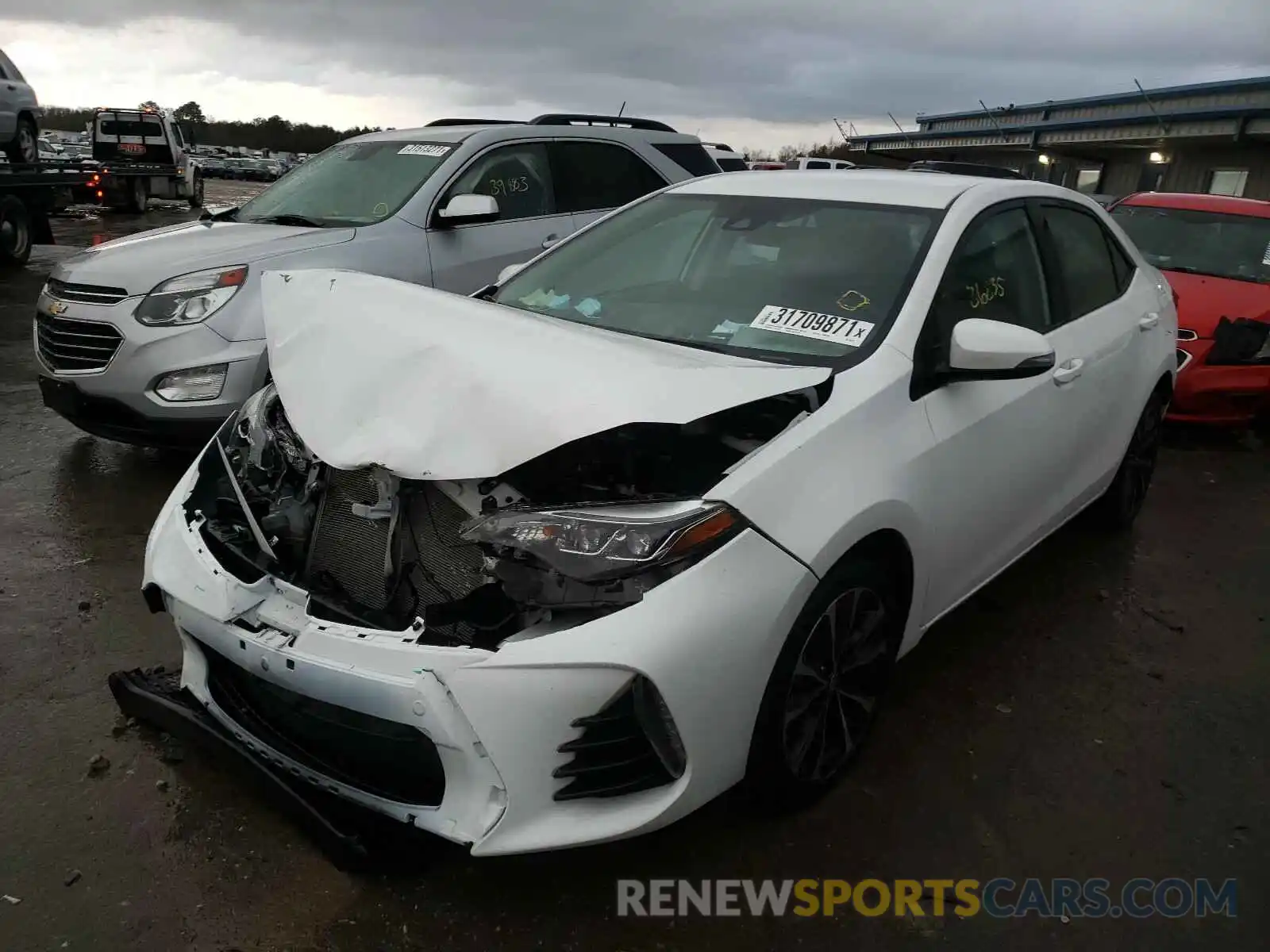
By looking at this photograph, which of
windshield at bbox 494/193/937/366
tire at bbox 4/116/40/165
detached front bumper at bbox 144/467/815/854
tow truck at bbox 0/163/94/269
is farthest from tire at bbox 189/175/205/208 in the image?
detached front bumper at bbox 144/467/815/854

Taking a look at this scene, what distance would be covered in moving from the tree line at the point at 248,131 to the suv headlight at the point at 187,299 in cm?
7148

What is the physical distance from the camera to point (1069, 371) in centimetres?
354

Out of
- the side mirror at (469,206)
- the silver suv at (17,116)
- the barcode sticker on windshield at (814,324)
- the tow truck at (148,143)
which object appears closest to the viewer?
the barcode sticker on windshield at (814,324)

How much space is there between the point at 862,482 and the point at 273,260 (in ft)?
12.5

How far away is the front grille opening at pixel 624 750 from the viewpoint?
2.02 metres

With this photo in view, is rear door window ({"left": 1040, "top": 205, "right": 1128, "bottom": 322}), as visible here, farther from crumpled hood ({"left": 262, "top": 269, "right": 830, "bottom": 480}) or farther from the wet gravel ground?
crumpled hood ({"left": 262, "top": 269, "right": 830, "bottom": 480})

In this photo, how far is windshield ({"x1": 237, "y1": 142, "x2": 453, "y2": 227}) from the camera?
574 cm

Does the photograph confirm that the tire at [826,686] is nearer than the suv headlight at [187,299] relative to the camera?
Yes

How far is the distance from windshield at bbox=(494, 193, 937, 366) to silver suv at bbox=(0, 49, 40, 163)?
1321 centimetres

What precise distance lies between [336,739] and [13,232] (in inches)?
497

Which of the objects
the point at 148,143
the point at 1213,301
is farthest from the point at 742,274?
the point at 148,143

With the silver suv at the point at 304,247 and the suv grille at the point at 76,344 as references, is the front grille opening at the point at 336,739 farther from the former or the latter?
the suv grille at the point at 76,344
